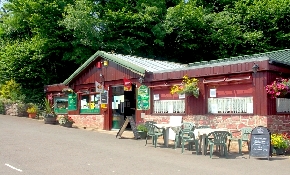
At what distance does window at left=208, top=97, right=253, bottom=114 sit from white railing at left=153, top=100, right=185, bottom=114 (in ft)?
5.07

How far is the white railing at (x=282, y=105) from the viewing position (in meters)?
13.3

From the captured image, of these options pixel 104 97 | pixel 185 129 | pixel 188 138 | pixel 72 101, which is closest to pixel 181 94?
pixel 185 129

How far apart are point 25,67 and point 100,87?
10783 millimetres

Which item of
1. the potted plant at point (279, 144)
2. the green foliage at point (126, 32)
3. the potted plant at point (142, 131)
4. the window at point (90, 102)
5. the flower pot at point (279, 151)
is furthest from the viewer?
the green foliage at point (126, 32)

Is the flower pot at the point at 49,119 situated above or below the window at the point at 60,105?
below

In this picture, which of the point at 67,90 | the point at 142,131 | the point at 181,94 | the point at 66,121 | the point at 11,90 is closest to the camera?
the point at 181,94

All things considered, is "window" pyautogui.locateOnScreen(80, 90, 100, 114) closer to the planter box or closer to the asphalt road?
the planter box

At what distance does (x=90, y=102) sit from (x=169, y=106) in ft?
20.1

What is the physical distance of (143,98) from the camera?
1750cm

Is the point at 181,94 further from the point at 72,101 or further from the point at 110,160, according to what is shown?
the point at 72,101

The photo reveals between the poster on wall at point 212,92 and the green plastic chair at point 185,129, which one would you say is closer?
the green plastic chair at point 185,129

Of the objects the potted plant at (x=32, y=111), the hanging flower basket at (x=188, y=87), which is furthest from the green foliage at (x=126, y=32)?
the hanging flower basket at (x=188, y=87)

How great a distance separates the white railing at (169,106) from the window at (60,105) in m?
8.13

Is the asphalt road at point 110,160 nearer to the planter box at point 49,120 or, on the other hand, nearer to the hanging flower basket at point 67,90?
the planter box at point 49,120
